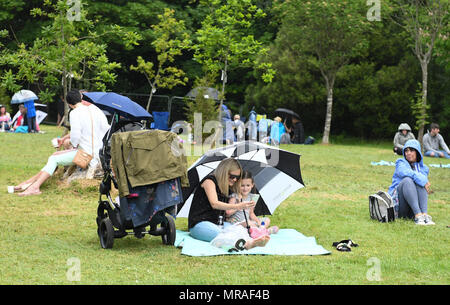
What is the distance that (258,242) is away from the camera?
25.0ft

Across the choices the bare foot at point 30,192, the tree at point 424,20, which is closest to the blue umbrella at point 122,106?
the bare foot at point 30,192

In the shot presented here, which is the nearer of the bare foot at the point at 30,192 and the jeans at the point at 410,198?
the jeans at the point at 410,198

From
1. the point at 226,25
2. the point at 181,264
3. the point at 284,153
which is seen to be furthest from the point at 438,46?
the point at 181,264

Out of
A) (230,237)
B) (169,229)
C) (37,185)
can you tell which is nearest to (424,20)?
(37,185)

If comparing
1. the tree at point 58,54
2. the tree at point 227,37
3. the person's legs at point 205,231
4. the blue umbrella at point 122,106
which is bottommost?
the person's legs at point 205,231

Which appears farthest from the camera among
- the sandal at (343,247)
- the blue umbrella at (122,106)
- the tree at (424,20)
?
the tree at (424,20)

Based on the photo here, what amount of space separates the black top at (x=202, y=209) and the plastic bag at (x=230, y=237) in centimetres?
49

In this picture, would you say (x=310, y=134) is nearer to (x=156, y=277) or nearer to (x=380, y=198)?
(x=380, y=198)

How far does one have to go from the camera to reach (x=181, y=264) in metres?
6.86

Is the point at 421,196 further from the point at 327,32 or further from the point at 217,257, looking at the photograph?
the point at 327,32

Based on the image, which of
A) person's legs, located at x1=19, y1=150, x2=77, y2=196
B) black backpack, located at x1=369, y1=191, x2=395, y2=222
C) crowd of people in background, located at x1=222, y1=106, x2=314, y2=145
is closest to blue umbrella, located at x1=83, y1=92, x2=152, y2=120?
person's legs, located at x1=19, y1=150, x2=77, y2=196

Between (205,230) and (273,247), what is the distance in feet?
2.97

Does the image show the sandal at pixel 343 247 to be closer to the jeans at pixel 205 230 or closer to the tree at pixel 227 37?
the jeans at pixel 205 230

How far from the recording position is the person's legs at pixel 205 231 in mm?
8016
